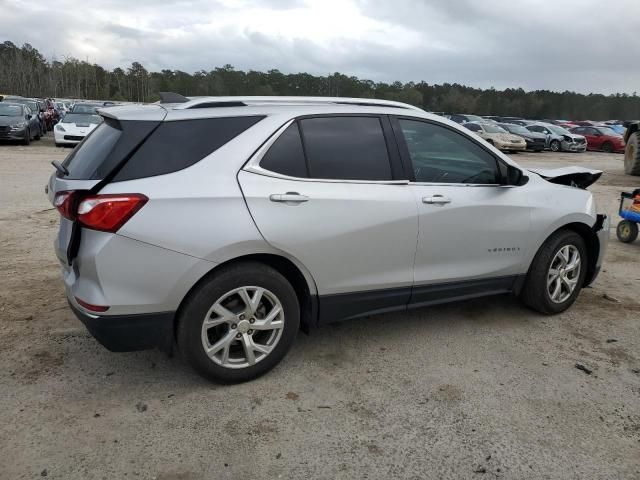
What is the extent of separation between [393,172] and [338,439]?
1.78 meters

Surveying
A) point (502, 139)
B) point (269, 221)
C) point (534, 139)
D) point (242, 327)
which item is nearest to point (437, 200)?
point (269, 221)

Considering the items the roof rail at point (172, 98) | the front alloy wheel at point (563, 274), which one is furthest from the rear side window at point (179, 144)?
the front alloy wheel at point (563, 274)

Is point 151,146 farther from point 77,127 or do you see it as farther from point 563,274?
point 77,127

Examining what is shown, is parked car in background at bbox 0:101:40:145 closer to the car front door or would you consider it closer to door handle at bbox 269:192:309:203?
the car front door

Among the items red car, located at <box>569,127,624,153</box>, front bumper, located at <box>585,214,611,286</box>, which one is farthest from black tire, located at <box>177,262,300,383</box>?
red car, located at <box>569,127,624,153</box>

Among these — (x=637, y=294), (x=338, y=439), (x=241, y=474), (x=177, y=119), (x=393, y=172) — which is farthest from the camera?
(x=637, y=294)

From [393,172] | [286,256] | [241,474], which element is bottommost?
[241,474]

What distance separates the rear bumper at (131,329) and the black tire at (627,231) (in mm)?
6646

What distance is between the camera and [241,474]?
2.64 metres

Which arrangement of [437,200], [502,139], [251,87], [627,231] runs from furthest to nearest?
[251,87], [502,139], [627,231], [437,200]

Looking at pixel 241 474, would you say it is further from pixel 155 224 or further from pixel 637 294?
pixel 637 294

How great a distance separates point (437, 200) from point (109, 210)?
2.14 meters

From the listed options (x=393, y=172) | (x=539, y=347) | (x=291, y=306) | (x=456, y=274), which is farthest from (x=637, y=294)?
(x=291, y=306)

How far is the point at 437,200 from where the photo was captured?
3.85 metres
